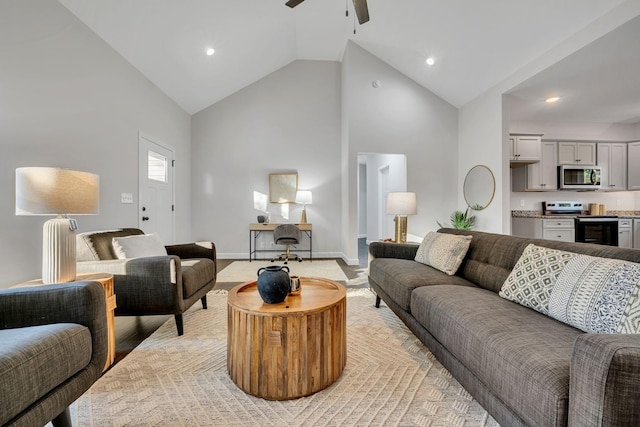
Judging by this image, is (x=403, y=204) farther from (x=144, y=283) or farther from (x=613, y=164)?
(x=613, y=164)

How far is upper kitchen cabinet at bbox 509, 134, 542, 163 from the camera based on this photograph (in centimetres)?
495

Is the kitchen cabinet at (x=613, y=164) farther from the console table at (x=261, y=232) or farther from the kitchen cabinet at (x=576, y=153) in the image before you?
the console table at (x=261, y=232)

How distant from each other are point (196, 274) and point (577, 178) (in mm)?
6216

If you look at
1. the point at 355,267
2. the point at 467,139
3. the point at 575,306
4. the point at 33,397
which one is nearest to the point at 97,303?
the point at 33,397

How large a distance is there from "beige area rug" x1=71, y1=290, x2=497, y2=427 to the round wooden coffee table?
0.22 feet

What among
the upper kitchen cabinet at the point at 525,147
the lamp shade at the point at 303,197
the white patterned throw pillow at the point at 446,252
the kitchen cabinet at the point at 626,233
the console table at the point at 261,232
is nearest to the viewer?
the white patterned throw pillow at the point at 446,252

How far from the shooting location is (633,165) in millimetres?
5238

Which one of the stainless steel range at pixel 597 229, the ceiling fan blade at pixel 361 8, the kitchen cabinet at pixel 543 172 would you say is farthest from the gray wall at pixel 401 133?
the ceiling fan blade at pixel 361 8

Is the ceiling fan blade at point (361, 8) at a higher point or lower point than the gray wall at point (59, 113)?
higher

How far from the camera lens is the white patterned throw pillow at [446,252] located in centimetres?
238

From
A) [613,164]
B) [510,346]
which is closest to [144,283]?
[510,346]

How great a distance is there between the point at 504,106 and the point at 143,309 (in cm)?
514

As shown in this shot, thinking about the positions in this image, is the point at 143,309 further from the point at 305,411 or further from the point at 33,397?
the point at 305,411

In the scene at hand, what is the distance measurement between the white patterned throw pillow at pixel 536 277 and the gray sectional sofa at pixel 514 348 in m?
0.05
